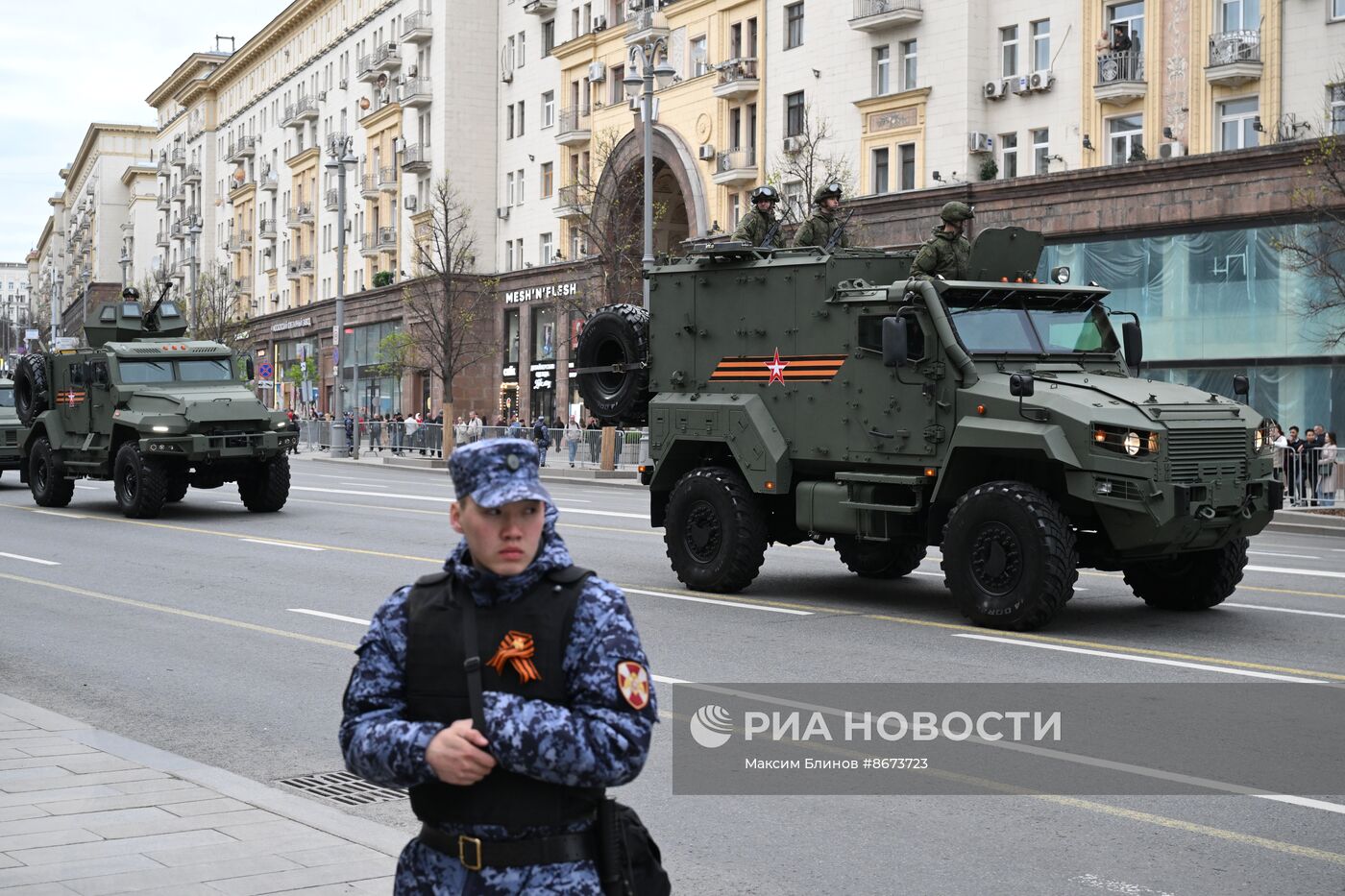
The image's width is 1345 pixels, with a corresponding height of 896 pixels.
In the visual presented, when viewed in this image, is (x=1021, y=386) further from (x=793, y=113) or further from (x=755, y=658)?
(x=793, y=113)

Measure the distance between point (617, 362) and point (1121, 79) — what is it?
79.9ft

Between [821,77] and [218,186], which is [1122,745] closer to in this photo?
[821,77]

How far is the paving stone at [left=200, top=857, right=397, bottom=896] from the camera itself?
18.8 feet

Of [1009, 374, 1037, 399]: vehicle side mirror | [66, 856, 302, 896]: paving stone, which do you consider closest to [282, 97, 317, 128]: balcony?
[1009, 374, 1037, 399]: vehicle side mirror

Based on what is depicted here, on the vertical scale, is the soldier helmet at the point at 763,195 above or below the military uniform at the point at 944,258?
above

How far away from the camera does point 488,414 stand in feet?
224

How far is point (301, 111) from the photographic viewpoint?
91562mm

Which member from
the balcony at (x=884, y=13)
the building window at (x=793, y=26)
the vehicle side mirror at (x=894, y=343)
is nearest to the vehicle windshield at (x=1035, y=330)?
the vehicle side mirror at (x=894, y=343)

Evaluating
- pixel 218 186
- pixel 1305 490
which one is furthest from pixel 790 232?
pixel 218 186

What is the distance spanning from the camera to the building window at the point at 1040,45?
131 feet

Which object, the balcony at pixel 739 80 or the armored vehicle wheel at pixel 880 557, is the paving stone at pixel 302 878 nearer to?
the armored vehicle wheel at pixel 880 557

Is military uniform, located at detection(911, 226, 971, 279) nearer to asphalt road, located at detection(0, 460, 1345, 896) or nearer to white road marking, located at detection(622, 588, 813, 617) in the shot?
asphalt road, located at detection(0, 460, 1345, 896)

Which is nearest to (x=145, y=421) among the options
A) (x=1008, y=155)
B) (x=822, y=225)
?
(x=822, y=225)

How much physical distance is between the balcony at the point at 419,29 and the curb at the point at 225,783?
215 feet
